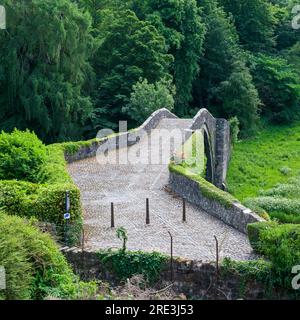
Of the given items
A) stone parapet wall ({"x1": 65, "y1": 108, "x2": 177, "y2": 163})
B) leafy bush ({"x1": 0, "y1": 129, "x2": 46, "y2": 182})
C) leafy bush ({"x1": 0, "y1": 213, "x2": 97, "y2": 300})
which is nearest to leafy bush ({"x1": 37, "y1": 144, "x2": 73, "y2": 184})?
leafy bush ({"x1": 0, "y1": 129, "x2": 46, "y2": 182})

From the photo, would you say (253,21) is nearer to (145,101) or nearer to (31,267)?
(145,101)

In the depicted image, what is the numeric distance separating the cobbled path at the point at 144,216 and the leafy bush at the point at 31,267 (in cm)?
291

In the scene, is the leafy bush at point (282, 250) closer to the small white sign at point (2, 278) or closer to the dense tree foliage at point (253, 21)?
the small white sign at point (2, 278)

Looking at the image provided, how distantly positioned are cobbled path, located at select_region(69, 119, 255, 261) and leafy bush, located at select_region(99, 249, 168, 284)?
0.85 meters

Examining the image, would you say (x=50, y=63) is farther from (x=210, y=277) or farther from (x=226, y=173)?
(x=210, y=277)

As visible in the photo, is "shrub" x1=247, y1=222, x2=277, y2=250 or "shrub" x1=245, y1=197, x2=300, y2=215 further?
"shrub" x1=245, y1=197, x2=300, y2=215

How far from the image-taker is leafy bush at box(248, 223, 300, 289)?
12961mm

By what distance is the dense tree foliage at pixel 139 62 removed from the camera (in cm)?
3331

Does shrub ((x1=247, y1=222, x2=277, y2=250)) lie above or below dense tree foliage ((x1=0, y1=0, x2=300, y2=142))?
below

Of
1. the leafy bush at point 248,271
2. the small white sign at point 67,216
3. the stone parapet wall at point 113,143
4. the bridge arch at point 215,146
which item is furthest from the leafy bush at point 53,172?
the bridge arch at point 215,146

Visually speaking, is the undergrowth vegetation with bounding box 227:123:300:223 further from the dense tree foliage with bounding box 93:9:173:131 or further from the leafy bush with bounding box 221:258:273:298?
the leafy bush with bounding box 221:258:273:298

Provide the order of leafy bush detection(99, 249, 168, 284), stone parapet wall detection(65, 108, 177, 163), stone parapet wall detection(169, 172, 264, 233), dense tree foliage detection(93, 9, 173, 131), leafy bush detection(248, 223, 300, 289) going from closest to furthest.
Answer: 1. leafy bush detection(248, 223, 300, 289)
2. leafy bush detection(99, 249, 168, 284)
3. stone parapet wall detection(169, 172, 264, 233)
4. stone parapet wall detection(65, 108, 177, 163)
5. dense tree foliage detection(93, 9, 173, 131)

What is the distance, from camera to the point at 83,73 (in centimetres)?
3747

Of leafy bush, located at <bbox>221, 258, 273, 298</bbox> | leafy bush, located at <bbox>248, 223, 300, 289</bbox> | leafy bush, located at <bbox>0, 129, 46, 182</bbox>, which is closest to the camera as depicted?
leafy bush, located at <bbox>248, 223, 300, 289</bbox>
